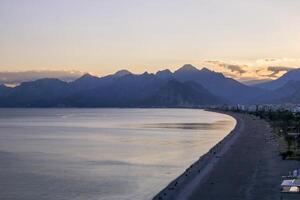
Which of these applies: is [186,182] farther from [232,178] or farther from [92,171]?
[92,171]

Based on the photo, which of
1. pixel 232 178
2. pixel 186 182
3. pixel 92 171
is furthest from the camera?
pixel 92 171

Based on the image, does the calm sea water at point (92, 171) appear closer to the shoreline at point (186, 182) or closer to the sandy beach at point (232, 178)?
the shoreline at point (186, 182)

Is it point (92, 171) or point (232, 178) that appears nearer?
point (232, 178)

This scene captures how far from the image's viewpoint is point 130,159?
35500 millimetres

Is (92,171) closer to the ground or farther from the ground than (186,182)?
closer to the ground

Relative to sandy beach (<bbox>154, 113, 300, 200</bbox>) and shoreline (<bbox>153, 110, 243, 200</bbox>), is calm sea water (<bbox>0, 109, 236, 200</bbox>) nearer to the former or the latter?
shoreline (<bbox>153, 110, 243, 200</bbox>)

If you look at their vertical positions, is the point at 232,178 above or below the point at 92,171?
above

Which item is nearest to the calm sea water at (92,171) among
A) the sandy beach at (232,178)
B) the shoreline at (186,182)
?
the shoreline at (186,182)

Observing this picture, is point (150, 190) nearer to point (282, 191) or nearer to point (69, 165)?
point (282, 191)

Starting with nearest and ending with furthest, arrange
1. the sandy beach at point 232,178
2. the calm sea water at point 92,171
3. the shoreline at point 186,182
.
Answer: the sandy beach at point 232,178 → the shoreline at point 186,182 → the calm sea water at point 92,171

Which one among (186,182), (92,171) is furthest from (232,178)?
(92,171)

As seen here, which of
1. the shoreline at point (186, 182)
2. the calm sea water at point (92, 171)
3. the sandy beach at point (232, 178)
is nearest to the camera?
the sandy beach at point (232, 178)

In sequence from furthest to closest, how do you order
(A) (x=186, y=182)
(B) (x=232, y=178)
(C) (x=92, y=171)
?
(C) (x=92, y=171) < (B) (x=232, y=178) < (A) (x=186, y=182)

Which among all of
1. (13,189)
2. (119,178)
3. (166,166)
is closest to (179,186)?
(119,178)
